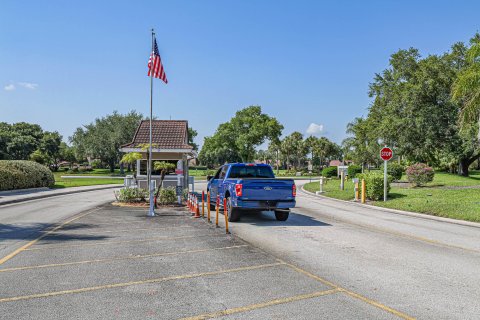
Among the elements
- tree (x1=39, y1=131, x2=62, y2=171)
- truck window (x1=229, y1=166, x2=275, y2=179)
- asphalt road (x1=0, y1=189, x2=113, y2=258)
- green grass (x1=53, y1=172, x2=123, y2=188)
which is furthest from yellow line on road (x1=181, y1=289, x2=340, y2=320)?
tree (x1=39, y1=131, x2=62, y2=171)

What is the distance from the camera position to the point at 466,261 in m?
7.64

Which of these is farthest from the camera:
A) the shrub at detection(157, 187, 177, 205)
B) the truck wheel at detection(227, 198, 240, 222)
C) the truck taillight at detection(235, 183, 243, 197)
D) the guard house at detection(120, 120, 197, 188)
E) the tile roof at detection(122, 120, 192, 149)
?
the tile roof at detection(122, 120, 192, 149)

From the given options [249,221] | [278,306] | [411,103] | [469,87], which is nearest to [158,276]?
[278,306]

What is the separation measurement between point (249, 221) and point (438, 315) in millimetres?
8978

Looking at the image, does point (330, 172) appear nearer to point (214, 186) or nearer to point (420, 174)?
point (420, 174)

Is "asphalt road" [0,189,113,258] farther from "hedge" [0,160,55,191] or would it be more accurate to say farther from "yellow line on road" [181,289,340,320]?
"hedge" [0,160,55,191]

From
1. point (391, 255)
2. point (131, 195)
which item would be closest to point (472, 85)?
point (391, 255)

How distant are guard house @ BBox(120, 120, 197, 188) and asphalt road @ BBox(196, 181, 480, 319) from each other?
1007 centimetres

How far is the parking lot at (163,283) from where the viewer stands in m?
4.80

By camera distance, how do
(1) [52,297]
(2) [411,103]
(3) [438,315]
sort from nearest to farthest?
(3) [438,315] → (1) [52,297] → (2) [411,103]

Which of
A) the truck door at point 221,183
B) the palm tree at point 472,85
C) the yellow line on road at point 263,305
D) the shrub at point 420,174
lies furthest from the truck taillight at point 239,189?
the shrub at point 420,174

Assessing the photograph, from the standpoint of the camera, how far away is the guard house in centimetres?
2312

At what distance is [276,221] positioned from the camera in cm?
1351

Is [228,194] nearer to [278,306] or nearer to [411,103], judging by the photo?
[278,306]
